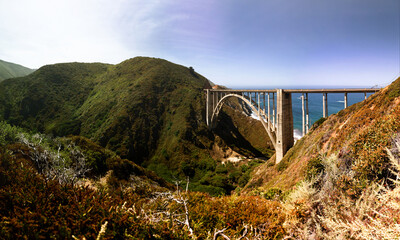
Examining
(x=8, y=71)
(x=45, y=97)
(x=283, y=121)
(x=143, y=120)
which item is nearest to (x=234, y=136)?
(x=283, y=121)

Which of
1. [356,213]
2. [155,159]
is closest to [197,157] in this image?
[155,159]

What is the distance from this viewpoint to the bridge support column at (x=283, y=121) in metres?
22.2

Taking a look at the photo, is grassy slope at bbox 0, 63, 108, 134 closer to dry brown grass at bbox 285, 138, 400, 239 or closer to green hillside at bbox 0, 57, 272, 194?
green hillside at bbox 0, 57, 272, 194

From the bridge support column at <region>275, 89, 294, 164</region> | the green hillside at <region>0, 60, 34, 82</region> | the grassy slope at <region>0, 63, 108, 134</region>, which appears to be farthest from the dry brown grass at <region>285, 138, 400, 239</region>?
the green hillside at <region>0, 60, 34, 82</region>

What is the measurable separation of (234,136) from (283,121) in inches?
909

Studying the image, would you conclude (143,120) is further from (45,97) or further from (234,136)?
(45,97)

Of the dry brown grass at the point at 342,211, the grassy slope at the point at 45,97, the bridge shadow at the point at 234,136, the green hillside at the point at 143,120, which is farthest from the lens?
the grassy slope at the point at 45,97

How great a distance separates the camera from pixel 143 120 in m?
41.2

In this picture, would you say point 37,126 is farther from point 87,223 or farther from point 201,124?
point 87,223

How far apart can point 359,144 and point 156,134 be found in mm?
38187

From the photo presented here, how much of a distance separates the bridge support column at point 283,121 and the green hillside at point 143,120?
793cm

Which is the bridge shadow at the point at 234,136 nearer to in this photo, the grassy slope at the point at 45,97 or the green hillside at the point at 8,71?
the grassy slope at the point at 45,97

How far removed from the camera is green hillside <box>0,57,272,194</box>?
33.7m

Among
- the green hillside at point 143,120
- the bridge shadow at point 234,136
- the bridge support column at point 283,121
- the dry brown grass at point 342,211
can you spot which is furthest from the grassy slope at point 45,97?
the dry brown grass at point 342,211
